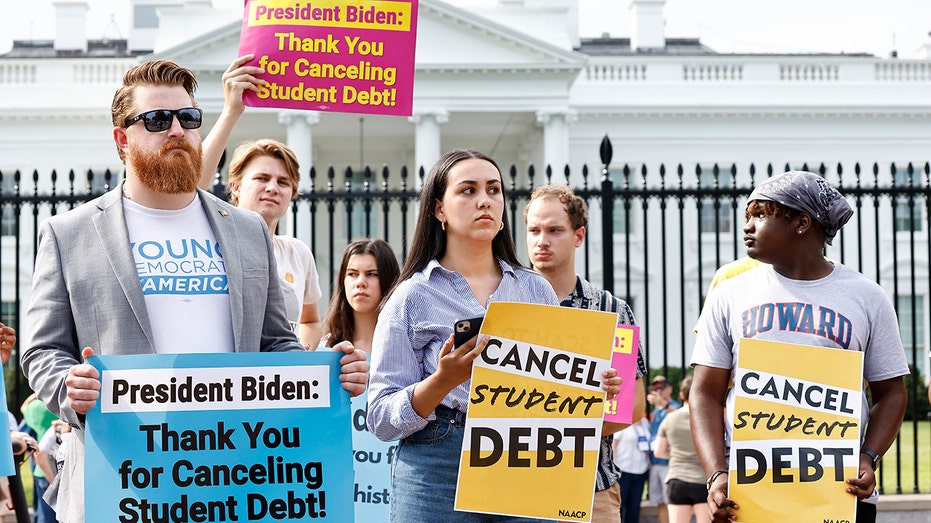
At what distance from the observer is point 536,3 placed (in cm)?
3850

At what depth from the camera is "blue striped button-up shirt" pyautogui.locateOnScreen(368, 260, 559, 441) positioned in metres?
3.12

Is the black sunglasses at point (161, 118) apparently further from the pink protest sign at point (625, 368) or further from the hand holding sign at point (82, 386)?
the pink protest sign at point (625, 368)

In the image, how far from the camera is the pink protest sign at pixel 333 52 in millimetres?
4164

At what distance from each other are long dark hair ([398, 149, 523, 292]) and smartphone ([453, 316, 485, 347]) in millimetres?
402

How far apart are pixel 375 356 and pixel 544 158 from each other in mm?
30176

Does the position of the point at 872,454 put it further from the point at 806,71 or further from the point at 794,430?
the point at 806,71

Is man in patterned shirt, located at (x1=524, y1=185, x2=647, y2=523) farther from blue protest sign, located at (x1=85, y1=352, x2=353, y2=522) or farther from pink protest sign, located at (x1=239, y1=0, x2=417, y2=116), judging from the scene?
blue protest sign, located at (x1=85, y1=352, x2=353, y2=522)

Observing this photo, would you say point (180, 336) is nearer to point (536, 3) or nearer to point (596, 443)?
point (596, 443)

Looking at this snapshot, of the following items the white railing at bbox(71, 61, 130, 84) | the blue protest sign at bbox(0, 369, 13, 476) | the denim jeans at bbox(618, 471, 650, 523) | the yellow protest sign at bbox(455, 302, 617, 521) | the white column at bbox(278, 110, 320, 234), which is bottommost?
the denim jeans at bbox(618, 471, 650, 523)

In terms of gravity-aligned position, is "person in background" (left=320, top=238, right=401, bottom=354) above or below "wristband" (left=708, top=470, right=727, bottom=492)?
above

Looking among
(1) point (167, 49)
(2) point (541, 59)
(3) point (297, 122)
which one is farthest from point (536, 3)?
(1) point (167, 49)

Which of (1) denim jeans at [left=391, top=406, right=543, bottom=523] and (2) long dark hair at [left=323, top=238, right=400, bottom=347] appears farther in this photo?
(2) long dark hair at [left=323, top=238, right=400, bottom=347]

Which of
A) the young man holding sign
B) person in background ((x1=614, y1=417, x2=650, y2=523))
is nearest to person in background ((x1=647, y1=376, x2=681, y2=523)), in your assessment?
person in background ((x1=614, y1=417, x2=650, y2=523))

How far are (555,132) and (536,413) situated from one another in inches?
1183
